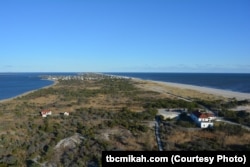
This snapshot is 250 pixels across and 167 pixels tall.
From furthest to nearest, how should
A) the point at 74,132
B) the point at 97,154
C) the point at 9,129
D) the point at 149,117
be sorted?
the point at 149,117 < the point at 9,129 < the point at 74,132 < the point at 97,154

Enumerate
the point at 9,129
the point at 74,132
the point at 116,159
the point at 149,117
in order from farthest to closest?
the point at 149,117, the point at 9,129, the point at 74,132, the point at 116,159

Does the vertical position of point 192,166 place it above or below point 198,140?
above

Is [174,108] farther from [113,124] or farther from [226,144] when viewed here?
[226,144]

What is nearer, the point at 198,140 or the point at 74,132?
the point at 198,140

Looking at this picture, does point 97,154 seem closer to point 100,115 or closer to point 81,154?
point 81,154

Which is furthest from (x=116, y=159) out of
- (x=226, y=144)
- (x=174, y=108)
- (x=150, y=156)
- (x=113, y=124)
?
(x=174, y=108)

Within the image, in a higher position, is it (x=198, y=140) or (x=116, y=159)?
(x=116, y=159)

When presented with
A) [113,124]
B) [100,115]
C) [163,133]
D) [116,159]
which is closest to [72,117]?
[100,115]

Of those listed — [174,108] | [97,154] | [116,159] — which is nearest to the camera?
[116,159]

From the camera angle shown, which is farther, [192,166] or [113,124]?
[113,124]
